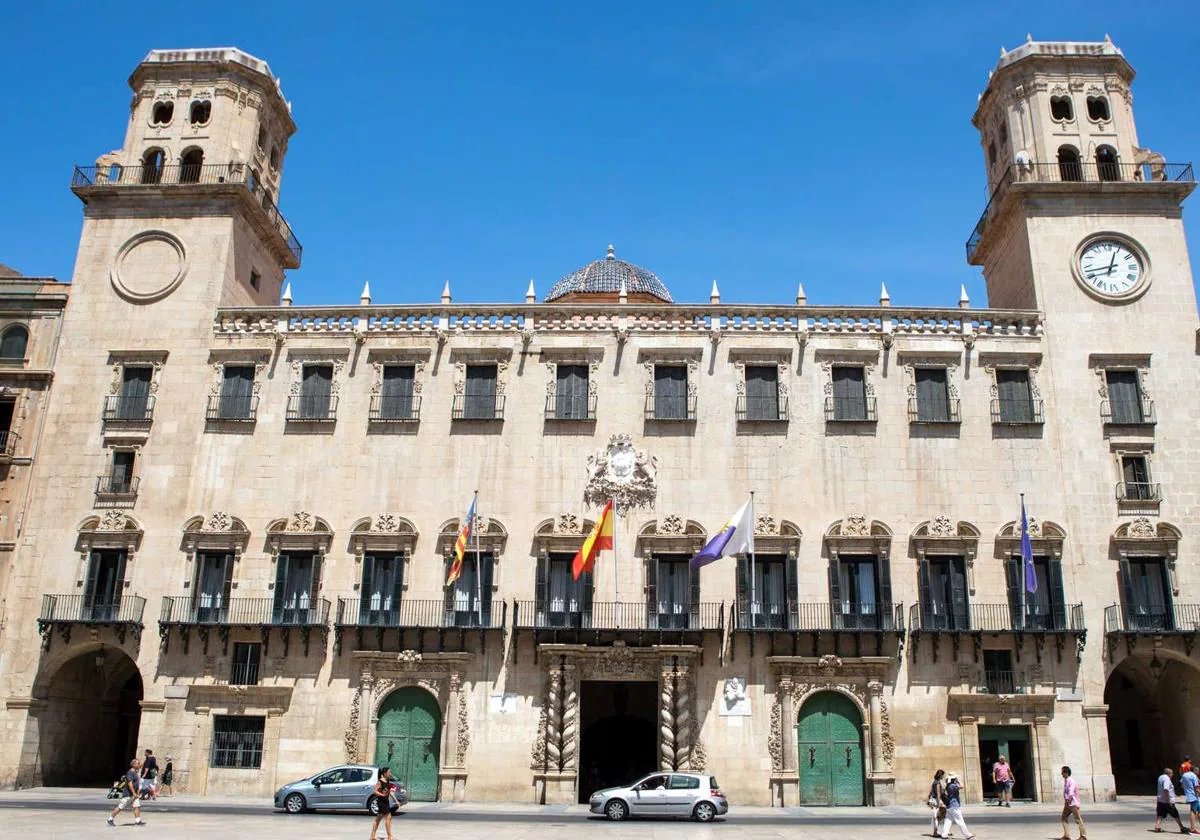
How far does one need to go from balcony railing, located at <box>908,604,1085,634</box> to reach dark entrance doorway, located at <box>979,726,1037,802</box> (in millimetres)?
3332

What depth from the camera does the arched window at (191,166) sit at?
1620 inches

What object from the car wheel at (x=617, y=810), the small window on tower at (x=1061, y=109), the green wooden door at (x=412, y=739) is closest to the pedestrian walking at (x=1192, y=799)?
the car wheel at (x=617, y=810)

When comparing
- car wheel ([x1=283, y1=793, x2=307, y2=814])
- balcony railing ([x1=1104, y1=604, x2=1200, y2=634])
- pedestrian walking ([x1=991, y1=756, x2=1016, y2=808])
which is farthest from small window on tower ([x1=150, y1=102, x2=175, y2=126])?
balcony railing ([x1=1104, y1=604, x2=1200, y2=634])

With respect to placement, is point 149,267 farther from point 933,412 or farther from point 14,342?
point 933,412

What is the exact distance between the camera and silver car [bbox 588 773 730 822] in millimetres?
28375

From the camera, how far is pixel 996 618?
34188 millimetres

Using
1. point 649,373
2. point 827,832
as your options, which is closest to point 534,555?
point 649,373

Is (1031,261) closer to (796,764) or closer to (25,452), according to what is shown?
(796,764)

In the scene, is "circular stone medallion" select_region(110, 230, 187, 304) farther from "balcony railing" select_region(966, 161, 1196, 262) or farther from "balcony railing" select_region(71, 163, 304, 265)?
"balcony railing" select_region(966, 161, 1196, 262)

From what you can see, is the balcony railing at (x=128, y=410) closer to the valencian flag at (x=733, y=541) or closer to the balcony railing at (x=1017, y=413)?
the valencian flag at (x=733, y=541)

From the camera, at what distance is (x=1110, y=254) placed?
3862 cm

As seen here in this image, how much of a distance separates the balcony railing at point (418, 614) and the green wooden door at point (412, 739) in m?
2.31

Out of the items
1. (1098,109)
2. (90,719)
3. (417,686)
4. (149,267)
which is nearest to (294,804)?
(417,686)

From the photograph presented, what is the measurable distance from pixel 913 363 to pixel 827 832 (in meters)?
18.4
